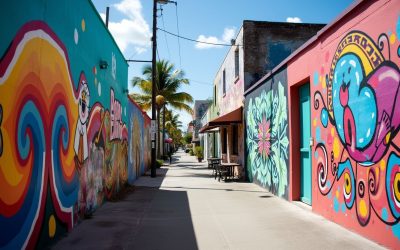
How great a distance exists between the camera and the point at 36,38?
4.81m

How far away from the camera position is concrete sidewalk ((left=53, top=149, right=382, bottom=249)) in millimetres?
5676

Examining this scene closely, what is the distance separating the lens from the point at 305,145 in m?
9.33

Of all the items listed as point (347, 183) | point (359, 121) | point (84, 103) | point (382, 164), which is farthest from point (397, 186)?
point (84, 103)

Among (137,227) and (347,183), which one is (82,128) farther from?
(347,183)

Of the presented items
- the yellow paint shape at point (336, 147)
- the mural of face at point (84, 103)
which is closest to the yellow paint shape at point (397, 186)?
the yellow paint shape at point (336, 147)

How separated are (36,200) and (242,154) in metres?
12.3

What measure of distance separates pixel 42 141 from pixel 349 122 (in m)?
4.68

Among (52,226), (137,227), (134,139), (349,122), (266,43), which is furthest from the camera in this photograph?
(134,139)

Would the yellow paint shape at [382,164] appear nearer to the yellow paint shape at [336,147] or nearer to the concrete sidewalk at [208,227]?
the concrete sidewalk at [208,227]

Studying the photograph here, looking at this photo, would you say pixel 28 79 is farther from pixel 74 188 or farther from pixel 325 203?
pixel 325 203

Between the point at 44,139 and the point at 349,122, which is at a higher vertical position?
the point at 349,122

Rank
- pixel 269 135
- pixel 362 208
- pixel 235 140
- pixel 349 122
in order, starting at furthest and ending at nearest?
pixel 235 140, pixel 269 135, pixel 349 122, pixel 362 208

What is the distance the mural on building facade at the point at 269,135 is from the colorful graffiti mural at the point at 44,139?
186 inches

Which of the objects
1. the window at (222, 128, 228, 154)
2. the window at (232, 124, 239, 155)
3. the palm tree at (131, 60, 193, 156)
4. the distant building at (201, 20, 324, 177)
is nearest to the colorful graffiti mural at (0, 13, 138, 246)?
the distant building at (201, 20, 324, 177)
